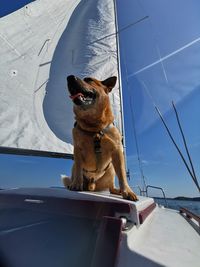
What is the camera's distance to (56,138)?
397cm

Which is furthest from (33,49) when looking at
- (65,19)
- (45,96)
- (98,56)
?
(65,19)

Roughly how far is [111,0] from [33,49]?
4113 millimetres

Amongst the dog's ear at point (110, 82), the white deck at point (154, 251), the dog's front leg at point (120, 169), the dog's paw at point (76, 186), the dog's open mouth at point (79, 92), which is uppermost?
the dog's ear at point (110, 82)

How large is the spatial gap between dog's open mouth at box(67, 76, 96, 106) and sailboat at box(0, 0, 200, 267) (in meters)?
0.76

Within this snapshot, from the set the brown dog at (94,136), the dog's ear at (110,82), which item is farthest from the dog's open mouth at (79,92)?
the dog's ear at (110,82)

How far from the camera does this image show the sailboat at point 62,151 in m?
0.94

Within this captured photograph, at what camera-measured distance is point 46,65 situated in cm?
483

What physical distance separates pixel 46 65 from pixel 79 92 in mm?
3489

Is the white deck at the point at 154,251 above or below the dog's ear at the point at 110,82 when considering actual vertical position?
below

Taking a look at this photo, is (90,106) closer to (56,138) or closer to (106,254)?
(106,254)

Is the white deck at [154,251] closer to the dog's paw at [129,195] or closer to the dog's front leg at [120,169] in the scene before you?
the dog's paw at [129,195]

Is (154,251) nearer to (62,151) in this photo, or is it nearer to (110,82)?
(110,82)

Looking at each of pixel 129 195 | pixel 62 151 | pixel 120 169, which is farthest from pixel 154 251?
pixel 62 151

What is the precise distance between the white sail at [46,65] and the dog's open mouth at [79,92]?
2.14 metres
